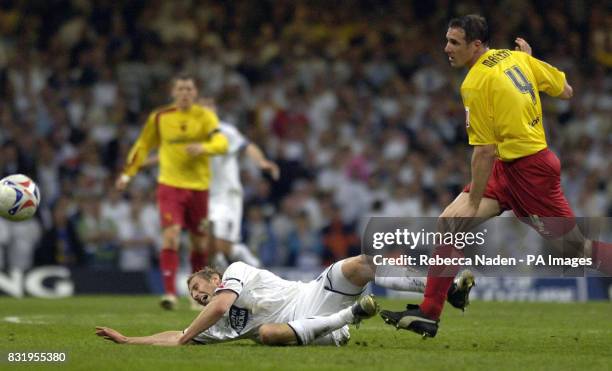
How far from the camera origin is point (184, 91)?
47.2ft

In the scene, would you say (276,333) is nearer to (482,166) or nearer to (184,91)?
(482,166)

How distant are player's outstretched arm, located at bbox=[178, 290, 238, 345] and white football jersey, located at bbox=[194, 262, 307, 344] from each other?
181mm

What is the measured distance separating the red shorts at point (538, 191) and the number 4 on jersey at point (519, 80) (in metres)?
0.51

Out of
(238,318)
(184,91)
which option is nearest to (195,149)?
(184,91)

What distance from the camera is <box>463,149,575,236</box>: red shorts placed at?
928 centimetres

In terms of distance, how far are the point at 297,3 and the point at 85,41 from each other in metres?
4.10

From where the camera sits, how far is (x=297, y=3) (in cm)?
2294

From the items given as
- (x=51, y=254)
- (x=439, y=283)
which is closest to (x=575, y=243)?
(x=439, y=283)

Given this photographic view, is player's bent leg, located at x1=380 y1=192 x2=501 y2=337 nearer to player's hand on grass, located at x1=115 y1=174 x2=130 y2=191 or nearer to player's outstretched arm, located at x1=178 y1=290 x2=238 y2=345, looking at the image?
player's outstretched arm, located at x1=178 y1=290 x2=238 y2=345

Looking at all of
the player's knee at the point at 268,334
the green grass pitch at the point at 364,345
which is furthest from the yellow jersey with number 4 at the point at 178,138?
the player's knee at the point at 268,334

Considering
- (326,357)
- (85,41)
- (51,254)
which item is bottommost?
(51,254)

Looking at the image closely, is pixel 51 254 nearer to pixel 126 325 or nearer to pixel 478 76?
pixel 126 325

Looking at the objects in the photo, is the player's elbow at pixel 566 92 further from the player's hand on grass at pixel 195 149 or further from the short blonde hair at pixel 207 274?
the player's hand on grass at pixel 195 149

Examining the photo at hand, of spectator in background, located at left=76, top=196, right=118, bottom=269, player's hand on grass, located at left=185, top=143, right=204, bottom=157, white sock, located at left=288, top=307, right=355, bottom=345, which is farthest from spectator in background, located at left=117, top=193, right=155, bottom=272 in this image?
white sock, located at left=288, top=307, right=355, bottom=345
